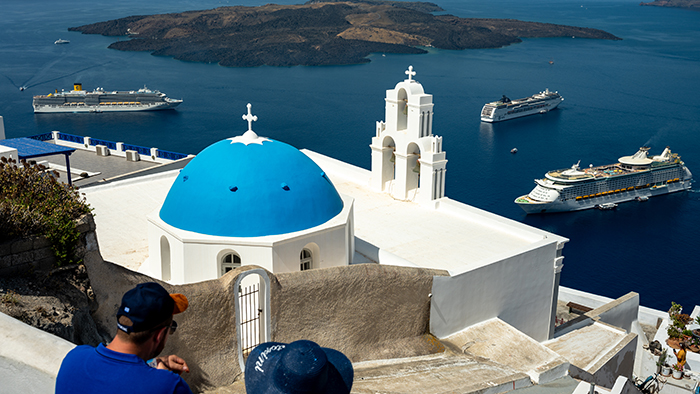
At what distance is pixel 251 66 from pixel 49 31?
7257 centimetres

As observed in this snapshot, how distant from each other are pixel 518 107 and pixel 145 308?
8241 cm

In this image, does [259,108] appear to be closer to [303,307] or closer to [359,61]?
[359,61]

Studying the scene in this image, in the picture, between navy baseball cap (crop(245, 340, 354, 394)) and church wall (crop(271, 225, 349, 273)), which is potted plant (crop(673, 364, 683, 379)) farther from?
navy baseball cap (crop(245, 340, 354, 394))

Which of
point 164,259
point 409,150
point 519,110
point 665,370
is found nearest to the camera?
point 164,259

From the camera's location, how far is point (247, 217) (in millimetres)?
14469

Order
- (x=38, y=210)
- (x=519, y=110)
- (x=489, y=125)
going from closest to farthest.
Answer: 1. (x=38, y=210)
2. (x=489, y=125)
3. (x=519, y=110)

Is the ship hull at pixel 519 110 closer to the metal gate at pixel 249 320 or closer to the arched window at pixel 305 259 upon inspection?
the arched window at pixel 305 259

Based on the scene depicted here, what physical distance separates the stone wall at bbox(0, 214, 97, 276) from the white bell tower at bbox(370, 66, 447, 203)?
13701 millimetres

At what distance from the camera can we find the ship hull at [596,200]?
2141 inches

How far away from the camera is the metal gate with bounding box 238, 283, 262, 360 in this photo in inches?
492

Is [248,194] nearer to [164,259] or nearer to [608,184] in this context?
[164,259]

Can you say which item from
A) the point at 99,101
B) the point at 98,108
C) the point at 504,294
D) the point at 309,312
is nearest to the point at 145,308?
the point at 309,312

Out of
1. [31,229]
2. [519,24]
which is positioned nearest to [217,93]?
[31,229]

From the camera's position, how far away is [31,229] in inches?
345
